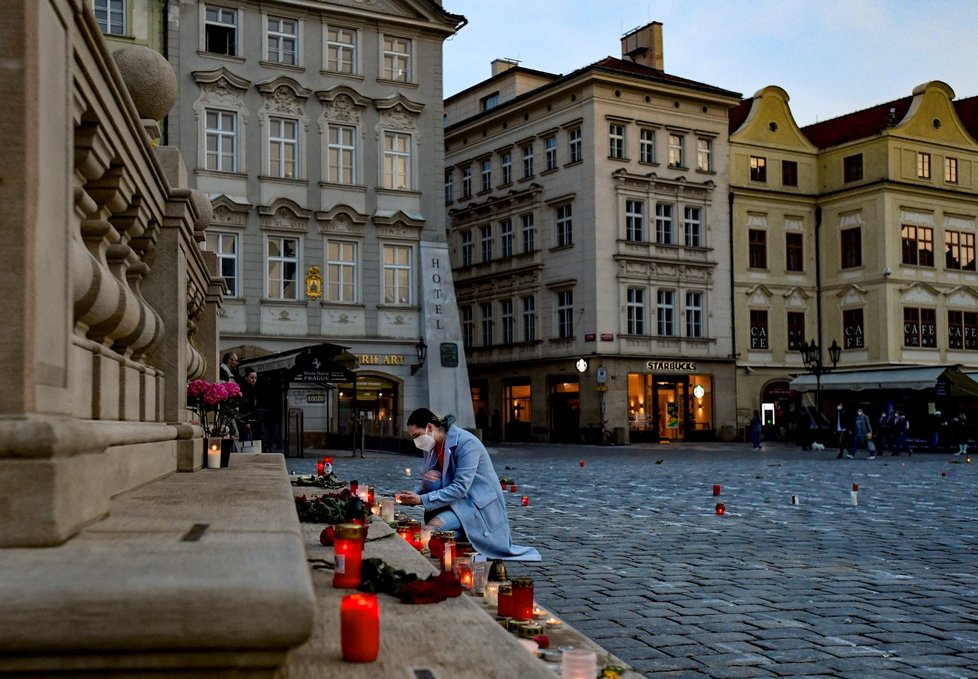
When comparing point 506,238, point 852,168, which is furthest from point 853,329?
point 506,238

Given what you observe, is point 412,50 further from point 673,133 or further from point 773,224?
point 773,224

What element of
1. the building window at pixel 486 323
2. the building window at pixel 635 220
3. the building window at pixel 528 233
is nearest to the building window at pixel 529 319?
the building window at pixel 528 233

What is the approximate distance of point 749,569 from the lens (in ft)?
31.1

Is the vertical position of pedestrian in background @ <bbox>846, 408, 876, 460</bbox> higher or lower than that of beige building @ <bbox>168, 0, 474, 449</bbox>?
lower

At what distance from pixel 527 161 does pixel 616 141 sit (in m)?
4.58

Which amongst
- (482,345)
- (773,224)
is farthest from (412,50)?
(773,224)

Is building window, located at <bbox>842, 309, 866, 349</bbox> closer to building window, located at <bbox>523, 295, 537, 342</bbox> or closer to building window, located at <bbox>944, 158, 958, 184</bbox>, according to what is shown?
building window, located at <bbox>944, 158, 958, 184</bbox>

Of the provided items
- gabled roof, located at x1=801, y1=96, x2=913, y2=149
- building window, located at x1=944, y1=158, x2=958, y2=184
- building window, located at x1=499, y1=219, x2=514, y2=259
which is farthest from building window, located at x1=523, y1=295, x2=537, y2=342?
building window, located at x1=944, y1=158, x2=958, y2=184

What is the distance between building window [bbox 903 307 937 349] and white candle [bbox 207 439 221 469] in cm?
4566

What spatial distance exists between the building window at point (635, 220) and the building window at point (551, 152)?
138 inches

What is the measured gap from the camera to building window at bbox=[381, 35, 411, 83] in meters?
37.8

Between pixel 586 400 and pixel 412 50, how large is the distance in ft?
48.7

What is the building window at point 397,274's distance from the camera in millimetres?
37125

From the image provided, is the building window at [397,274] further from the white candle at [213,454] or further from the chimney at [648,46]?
the white candle at [213,454]
